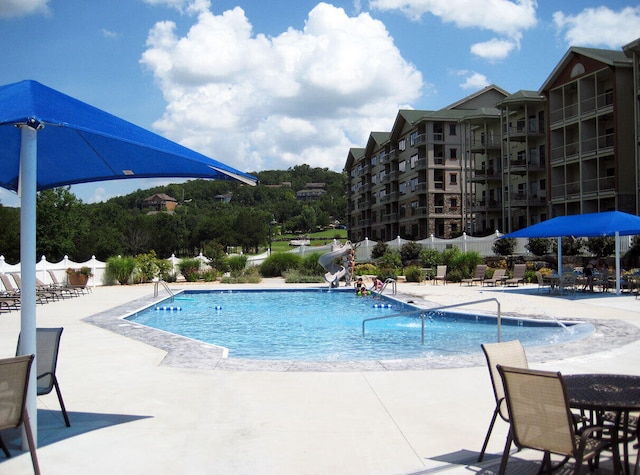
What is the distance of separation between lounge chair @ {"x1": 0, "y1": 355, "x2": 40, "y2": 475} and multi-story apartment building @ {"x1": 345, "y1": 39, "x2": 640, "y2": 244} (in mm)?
34585

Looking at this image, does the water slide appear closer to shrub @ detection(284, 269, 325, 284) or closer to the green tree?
shrub @ detection(284, 269, 325, 284)

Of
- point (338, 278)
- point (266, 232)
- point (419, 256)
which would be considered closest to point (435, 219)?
point (419, 256)

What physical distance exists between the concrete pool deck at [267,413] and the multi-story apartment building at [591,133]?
92.1ft

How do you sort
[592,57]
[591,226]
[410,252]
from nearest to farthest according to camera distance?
[591,226]
[410,252]
[592,57]

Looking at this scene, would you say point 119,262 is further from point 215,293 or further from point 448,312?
point 448,312

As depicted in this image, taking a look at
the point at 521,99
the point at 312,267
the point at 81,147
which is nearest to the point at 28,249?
the point at 81,147

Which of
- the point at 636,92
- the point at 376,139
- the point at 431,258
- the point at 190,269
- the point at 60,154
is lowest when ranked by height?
the point at 190,269

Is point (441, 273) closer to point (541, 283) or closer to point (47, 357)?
point (541, 283)

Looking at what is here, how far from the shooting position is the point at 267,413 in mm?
5852

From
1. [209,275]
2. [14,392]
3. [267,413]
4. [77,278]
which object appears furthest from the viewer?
[209,275]

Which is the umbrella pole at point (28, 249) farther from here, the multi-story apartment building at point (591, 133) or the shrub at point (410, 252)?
the multi-story apartment building at point (591, 133)

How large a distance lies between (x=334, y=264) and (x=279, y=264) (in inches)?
317

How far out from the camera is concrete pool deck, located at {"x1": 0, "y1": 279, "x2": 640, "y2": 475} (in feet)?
14.8

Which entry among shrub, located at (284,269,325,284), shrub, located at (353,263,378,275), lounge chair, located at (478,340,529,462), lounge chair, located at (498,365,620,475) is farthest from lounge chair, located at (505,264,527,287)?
lounge chair, located at (498,365,620,475)
